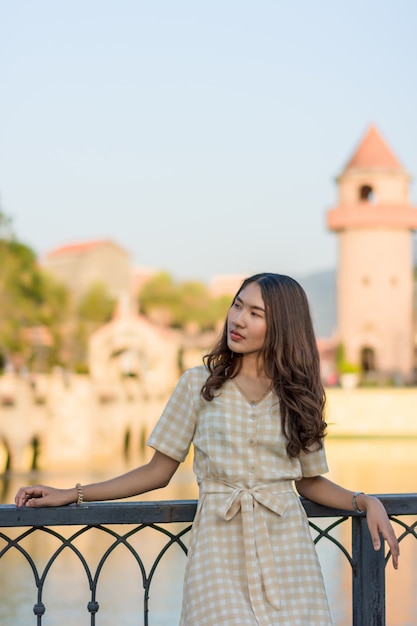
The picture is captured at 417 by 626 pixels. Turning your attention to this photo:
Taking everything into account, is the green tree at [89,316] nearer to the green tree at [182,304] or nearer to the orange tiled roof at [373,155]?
the green tree at [182,304]

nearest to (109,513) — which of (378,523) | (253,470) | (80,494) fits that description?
(80,494)

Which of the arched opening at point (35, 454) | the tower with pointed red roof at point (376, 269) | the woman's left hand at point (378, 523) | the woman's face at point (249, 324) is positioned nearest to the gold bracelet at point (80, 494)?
the woman's face at point (249, 324)

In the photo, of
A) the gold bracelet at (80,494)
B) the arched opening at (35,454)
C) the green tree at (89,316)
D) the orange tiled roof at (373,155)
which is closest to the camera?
the gold bracelet at (80,494)

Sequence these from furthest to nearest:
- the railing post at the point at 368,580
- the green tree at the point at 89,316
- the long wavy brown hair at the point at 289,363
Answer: the green tree at the point at 89,316 → the railing post at the point at 368,580 → the long wavy brown hair at the point at 289,363

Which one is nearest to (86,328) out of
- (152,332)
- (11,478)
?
(152,332)

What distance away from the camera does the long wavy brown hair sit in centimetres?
233

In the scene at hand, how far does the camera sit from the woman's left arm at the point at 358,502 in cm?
237

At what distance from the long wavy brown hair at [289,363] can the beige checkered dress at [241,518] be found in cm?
3

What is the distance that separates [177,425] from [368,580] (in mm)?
722

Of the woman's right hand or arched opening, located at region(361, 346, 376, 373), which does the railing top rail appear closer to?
the woman's right hand

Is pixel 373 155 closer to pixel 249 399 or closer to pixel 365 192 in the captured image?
pixel 365 192

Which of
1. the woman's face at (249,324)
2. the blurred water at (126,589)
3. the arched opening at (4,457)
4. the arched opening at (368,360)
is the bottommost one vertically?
the blurred water at (126,589)

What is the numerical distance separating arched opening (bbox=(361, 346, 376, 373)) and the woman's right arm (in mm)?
40939

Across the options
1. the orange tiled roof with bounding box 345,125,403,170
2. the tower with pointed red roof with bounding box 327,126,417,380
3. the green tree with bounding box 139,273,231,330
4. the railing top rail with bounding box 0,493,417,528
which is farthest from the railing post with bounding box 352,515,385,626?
the green tree with bounding box 139,273,231,330
